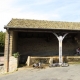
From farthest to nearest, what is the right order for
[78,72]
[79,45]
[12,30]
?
[79,45] < [12,30] < [78,72]

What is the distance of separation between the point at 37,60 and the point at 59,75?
4.49 metres

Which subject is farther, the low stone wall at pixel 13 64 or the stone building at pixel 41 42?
the stone building at pixel 41 42

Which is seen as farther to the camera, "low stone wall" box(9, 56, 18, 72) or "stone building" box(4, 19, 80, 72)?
"stone building" box(4, 19, 80, 72)

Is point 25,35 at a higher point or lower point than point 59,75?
higher

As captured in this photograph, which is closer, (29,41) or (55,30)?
(55,30)

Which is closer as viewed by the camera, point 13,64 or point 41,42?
point 13,64

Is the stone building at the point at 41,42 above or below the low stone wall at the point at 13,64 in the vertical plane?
above

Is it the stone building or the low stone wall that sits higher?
the stone building

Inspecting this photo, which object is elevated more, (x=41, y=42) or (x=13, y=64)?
(x=41, y=42)

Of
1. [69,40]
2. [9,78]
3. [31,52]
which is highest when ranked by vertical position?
[69,40]

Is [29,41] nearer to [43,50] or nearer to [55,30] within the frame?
[43,50]

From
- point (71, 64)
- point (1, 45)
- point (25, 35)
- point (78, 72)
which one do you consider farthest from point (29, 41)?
point (1, 45)

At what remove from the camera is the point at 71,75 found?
531 inches

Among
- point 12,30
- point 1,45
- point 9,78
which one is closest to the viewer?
point 9,78
